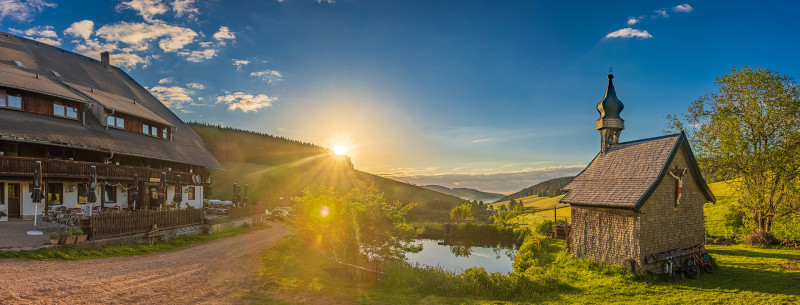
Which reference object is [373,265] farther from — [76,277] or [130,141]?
[130,141]

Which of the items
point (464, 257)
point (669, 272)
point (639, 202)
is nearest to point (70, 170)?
point (464, 257)

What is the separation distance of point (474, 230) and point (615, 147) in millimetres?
25397

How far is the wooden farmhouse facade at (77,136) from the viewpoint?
2503cm

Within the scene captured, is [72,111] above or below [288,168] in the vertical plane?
above

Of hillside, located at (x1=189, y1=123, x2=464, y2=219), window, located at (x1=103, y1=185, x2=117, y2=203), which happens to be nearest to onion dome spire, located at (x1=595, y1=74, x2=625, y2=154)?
window, located at (x1=103, y1=185, x2=117, y2=203)

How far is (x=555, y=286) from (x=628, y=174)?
24.0 feet

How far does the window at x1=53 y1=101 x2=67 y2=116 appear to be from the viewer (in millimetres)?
28312

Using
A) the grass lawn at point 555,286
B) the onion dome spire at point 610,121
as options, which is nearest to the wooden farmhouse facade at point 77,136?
the grass lawn at point 555,286

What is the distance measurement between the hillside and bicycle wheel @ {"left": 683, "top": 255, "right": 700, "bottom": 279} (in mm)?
51335

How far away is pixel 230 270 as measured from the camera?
16.4 m

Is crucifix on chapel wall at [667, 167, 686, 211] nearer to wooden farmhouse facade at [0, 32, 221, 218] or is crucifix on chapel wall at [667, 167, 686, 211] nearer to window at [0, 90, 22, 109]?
wooden farmhouse facade at [0, 32, 221, 218]

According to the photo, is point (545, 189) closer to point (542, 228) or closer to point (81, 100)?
point (542, 228)

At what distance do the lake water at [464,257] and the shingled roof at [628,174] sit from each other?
29.7 ft

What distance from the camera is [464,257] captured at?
33.9 metres
